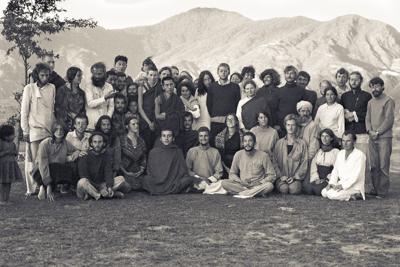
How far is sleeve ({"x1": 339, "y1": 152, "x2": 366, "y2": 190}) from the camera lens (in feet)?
25.7

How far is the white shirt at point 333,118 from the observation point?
8539 mm

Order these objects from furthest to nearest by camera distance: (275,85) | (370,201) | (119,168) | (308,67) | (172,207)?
1. (308,67)
2. (275,85)
3. (119,168)
4. (370,201)
5. (172,207)

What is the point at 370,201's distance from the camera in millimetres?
7859

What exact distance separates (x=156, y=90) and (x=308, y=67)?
214 ft

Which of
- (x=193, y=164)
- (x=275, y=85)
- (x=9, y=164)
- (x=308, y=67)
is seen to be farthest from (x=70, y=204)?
(x=308, y=67)

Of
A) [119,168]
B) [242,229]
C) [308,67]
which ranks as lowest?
[242,229]

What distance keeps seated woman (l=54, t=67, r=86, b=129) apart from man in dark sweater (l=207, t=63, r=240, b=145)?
211 cm

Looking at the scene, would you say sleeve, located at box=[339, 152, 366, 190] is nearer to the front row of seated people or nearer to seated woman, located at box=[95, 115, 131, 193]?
the front row of seated people

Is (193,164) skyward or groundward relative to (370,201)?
skyward

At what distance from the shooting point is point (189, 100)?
938cm

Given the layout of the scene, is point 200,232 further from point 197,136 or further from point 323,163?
point 197,136

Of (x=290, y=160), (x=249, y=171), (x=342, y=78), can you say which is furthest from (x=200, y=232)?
(x=342, y=78)

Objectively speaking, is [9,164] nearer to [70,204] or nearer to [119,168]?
[70,204]

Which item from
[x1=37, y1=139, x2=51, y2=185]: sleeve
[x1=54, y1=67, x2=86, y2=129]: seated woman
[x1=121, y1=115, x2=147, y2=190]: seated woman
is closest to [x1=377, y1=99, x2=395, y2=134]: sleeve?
[x1=121, y1=115, x2=147, y2=190]: seated woman
